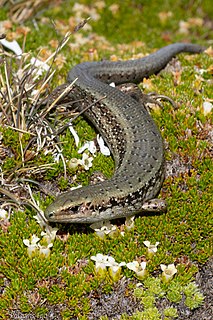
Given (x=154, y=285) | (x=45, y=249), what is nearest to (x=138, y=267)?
(x=154, y=285)

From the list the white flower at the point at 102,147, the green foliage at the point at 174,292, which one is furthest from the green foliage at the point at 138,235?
the white flower at the point at 102,147

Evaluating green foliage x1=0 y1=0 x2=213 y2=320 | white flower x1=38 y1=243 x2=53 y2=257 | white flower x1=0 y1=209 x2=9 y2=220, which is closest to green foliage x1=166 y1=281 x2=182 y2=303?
green foliage x1=0 y1=0 x2=213 y2=320

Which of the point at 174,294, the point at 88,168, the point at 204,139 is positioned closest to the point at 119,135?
the point at 88,168

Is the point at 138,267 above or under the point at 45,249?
under

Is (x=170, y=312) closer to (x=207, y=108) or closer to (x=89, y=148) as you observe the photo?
(x=89, y=148)

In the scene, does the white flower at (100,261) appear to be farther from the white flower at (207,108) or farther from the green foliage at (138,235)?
the white flower at (207,108)

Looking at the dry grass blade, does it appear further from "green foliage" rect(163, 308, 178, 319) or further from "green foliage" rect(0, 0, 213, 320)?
"green foliage" rect(163, 308, 178, 319)
